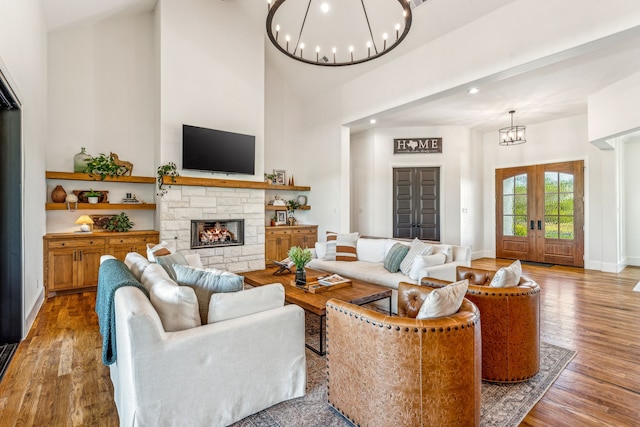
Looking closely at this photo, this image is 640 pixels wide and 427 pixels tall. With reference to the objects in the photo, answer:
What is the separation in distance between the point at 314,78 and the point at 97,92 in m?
3.84

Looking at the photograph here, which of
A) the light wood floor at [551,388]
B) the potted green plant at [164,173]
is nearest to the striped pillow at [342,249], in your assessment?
the light wood floor at [551,388]

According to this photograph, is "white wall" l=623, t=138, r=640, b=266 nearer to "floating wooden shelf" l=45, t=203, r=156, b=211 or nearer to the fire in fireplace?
the fire in fireplace

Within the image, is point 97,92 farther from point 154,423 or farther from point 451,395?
point 451,395

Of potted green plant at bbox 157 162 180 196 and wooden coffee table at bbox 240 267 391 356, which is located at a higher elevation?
potted green plant at bbox 157 162 180 196

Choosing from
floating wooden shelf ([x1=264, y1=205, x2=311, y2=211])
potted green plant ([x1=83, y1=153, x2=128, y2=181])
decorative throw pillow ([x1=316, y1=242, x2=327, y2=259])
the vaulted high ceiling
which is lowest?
decorative throw pillow ([x1=316, y1=242, x2=327, y2=259])

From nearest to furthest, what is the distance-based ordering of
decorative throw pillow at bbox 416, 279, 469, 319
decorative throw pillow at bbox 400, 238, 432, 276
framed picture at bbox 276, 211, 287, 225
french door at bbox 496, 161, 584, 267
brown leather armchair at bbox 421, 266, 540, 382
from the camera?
decorative throw pillow at bbox 416, 279, 469, 319
brown leather armchair at bbox 421, 266, 540, 382
decorative throw pillow at bbox 400, 238, 432, 276
french door at bbox 496, 161, 584, 267
framed picture at bbox 276, 211, 287, 225

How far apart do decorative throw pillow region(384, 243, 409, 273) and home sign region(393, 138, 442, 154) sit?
3.94 m

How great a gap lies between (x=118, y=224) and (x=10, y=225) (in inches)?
87.1

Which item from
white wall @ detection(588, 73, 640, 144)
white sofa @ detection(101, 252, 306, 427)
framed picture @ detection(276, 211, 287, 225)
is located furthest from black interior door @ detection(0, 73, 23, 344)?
white wall @ detection(588, 73, 640, 144)

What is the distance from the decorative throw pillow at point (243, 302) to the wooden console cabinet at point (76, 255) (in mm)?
3762

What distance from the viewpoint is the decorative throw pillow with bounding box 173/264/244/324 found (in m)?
1.99

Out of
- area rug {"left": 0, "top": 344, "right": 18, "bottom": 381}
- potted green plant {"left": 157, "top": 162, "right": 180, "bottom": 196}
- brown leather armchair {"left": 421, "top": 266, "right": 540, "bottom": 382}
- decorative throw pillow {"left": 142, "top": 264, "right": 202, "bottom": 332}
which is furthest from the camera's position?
potted green plant {"left": 157, "top": 162, "right": 180, "bottom": 196}

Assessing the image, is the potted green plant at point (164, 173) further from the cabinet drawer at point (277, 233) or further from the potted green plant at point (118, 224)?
the cabinet drawer at point (277, 233)

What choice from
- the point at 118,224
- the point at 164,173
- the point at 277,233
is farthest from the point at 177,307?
the point at 277,233
